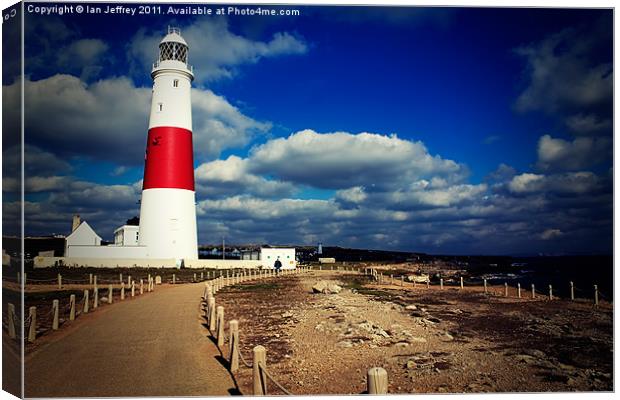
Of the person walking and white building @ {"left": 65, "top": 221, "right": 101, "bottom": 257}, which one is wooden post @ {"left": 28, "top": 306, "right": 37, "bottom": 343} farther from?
the person walking

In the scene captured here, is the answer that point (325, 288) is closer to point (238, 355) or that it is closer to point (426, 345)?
point (426, 345)

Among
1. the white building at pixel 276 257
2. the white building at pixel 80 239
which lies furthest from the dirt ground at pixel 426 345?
the white building at pixel 276 257

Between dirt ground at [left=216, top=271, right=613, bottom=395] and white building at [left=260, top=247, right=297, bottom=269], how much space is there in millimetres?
5871

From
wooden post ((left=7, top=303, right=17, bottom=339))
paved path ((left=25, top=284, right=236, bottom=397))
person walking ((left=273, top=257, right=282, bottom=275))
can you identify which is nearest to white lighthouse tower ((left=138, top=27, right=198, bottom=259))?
paved path ((left=25, top=284, right=236, bottom=397))

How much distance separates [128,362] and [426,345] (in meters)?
4.57

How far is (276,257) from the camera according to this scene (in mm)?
18594

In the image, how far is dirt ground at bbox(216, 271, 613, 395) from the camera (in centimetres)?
656

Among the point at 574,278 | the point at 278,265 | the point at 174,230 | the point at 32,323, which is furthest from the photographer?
the point at 574,278

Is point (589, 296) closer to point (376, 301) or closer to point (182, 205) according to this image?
point (376, 301)

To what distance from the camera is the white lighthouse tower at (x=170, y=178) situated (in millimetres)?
13008

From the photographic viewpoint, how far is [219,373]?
21.1 ft

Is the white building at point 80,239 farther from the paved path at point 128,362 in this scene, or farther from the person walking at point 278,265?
the person walking at point 278,265

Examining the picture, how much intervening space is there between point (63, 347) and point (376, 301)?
7433mm

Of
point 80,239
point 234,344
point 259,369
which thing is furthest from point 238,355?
point 80,239
